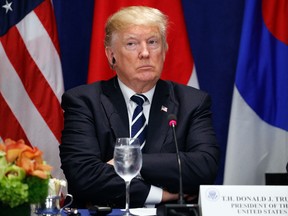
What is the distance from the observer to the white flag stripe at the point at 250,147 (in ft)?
14.5

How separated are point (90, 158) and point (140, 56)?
75 centimetres

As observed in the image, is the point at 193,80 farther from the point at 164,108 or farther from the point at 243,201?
the point at 243,201

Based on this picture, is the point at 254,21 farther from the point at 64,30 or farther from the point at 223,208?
the point at 223,208

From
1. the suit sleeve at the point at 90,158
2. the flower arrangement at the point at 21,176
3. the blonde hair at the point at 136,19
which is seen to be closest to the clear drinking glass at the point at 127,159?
the flower arrangement at the point at 21,176

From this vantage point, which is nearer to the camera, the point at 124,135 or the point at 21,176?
the point at 21,176

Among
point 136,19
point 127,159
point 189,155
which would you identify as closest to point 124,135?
point 189,155

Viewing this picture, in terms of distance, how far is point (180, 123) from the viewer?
3.46 m

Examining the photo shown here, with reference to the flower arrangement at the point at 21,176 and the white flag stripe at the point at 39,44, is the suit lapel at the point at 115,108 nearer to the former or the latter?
the white flag stripe at the point at 39,44

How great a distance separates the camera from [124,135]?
339 cm

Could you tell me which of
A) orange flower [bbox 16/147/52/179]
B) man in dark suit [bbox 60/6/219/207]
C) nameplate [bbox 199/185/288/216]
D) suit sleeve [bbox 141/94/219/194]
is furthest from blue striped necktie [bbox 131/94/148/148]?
orange flower [bbox 16/147/52/179]

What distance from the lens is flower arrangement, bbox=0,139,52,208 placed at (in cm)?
190

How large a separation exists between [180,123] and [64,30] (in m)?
1.68

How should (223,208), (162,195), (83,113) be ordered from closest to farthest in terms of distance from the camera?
(223,208) → (162,195) → (83,113)

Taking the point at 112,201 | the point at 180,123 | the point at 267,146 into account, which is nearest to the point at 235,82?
the point at 267,146
